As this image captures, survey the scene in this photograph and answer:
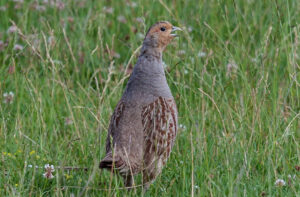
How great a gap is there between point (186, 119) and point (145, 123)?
0.71 m

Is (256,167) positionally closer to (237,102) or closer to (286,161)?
(286,161)

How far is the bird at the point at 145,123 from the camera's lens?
4496 mm

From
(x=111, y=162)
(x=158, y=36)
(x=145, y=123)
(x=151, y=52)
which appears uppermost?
(x=158, y=36)

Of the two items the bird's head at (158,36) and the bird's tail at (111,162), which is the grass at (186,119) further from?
the bird's head at (158,36)

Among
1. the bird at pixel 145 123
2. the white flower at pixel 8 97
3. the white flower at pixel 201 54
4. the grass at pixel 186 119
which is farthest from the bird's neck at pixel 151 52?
the white flower at pixel 8 97

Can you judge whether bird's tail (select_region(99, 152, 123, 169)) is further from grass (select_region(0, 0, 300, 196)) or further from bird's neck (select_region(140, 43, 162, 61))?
bird's neck (select_region(140, 43, 162, 61))

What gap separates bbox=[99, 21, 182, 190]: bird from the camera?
450 cm

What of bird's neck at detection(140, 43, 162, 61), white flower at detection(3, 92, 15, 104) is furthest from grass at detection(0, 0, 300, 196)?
bird's neck at detection(140, 43, 162, 61)

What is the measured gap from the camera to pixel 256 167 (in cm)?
475

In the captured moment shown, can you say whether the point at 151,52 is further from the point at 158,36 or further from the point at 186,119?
the point at 186,119

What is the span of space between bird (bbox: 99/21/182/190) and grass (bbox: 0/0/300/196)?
0.13 metres

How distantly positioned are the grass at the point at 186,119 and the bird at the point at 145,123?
0.13m

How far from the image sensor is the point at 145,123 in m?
4.59

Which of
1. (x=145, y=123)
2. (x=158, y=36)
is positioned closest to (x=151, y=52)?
(x=158, y=36)
